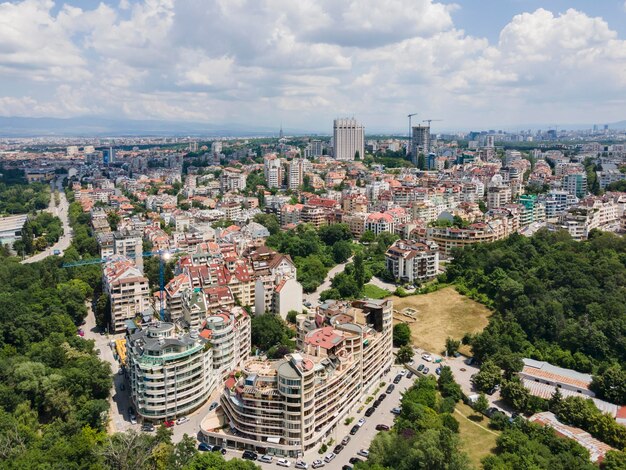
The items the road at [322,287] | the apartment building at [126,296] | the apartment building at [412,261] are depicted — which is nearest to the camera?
the apartment building at [126,296]

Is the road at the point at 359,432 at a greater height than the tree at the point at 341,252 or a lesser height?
lesser

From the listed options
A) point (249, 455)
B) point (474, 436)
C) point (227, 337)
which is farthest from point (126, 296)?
point (474, 436)

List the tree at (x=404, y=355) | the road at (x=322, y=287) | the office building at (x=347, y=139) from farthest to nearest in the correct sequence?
the office building at (x=347, y=139) < the road at (x=322, y=287) < the tree at (x=404, y=355)

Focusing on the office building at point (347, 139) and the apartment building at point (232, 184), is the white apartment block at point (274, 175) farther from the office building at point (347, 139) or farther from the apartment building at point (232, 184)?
the office building at point (347, 139)

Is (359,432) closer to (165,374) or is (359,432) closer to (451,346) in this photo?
(165,374)

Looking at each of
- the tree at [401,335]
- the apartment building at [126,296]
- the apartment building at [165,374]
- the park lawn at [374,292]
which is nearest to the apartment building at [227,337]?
the apartment building at [165,374]

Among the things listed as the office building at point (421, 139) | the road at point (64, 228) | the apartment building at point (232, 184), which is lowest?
the road at point (64, 228)

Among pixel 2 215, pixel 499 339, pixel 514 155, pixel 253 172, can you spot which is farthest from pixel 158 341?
pixel 514 155

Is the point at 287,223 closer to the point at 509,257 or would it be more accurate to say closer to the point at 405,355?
the point at 509,257
